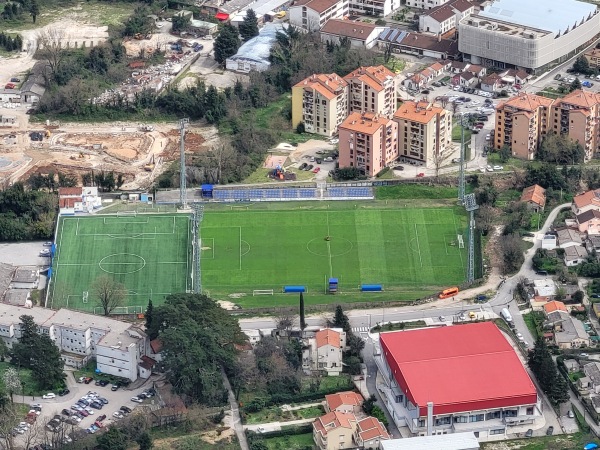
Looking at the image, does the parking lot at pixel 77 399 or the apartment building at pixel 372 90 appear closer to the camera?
the parking lot at pixel 77 399

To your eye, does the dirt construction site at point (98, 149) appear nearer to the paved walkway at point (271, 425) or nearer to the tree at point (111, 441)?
the paved walkway at point (271, 425)

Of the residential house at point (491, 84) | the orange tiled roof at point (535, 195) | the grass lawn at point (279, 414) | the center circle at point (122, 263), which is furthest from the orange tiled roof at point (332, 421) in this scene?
the residential house at point (491, 84)

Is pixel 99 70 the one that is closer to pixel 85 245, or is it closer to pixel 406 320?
pixel 85 245

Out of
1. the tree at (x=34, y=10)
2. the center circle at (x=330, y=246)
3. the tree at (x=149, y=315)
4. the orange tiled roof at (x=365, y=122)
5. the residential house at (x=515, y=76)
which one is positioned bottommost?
the tree at (x=34, y=10)

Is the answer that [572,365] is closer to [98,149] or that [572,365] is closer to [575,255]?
[575,255]

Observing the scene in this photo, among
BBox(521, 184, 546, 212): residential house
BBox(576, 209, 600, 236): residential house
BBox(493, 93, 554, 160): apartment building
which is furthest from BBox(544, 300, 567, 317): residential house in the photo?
BBox(493, 93, 554, 160): apartment building

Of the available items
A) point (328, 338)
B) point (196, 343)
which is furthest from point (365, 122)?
point (196, 343)
